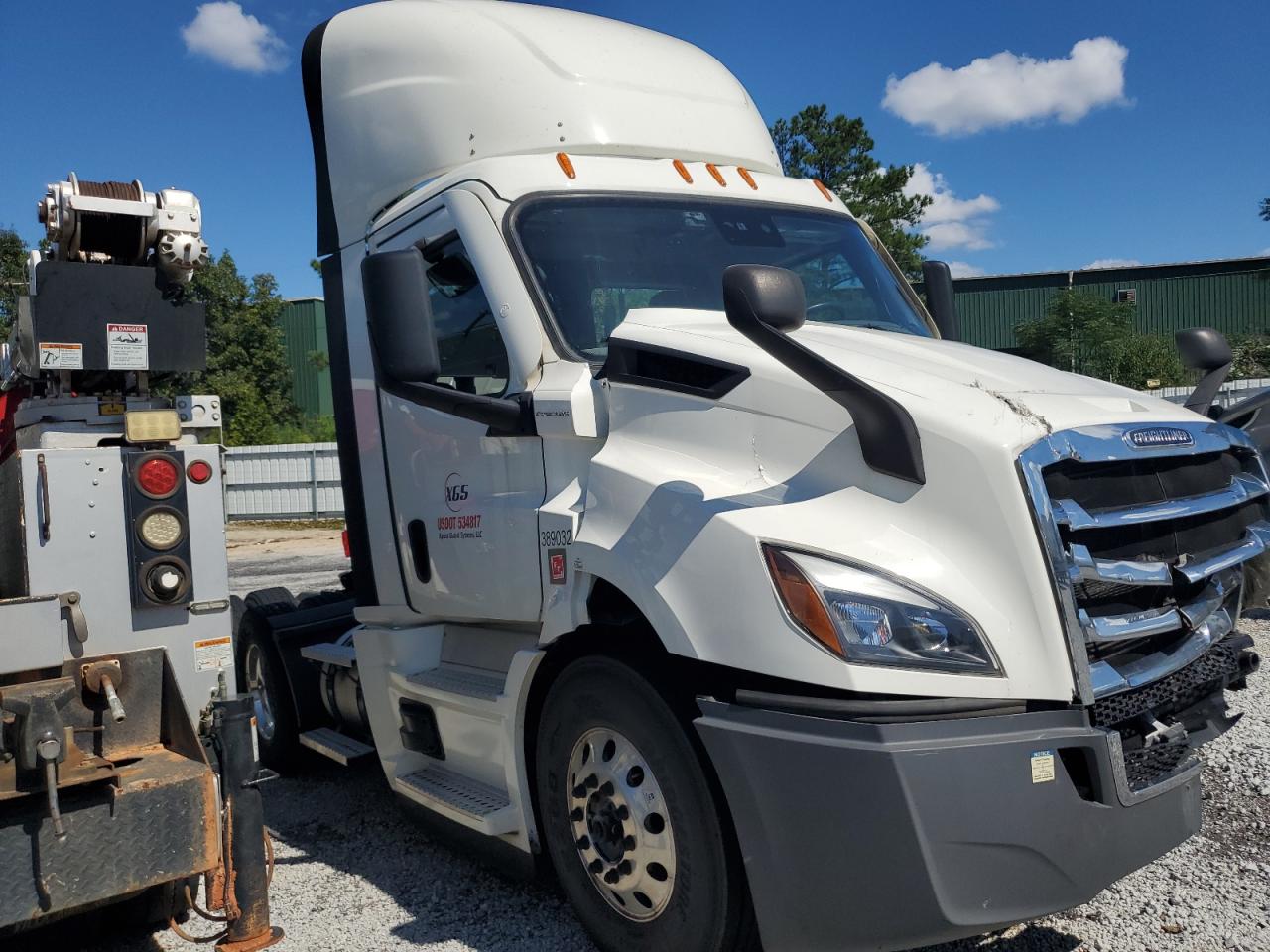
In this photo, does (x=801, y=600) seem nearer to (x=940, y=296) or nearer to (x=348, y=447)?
(x=348, y=447)

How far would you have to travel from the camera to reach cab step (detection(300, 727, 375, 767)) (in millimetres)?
5102

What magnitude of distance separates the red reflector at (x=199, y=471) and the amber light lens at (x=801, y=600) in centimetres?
231

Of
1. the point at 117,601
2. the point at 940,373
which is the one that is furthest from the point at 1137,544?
the point at 117,601

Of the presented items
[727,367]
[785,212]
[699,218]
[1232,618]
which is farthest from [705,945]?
[785,212]

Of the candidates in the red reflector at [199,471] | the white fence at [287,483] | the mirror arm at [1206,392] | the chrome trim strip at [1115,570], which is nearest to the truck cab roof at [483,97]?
the red reflector at [199,471]

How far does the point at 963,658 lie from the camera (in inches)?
106

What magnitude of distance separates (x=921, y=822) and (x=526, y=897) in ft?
6.62

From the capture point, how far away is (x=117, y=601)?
3.83 metres

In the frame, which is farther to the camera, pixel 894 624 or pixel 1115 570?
pixel 1115 570

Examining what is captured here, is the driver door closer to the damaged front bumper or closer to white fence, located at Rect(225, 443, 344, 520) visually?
the damaged front bumper

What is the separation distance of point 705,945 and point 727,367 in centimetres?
164

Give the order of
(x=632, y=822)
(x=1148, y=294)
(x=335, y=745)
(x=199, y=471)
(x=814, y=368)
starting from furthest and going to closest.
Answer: (x=1148, y=294), (x=335, y=745), (x=199, y=471), (x=632, y=822), (x=814, y=368)

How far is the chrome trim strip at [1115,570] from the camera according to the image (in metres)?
2.81

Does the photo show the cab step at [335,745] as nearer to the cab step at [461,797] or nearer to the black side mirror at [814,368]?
the cab step at [461,797]
